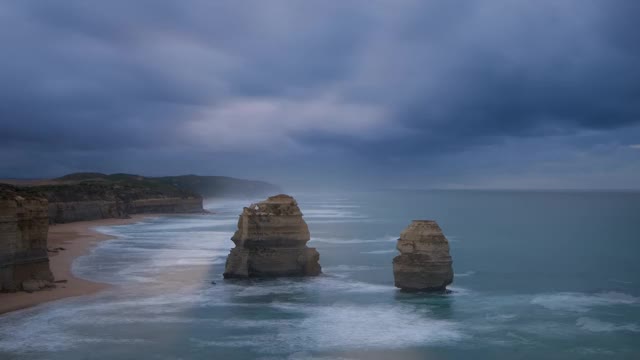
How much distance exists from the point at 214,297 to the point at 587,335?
16868 mm

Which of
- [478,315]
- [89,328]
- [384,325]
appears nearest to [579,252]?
[478,315]

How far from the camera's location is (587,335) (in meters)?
24.8

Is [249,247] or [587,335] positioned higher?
[249,247]

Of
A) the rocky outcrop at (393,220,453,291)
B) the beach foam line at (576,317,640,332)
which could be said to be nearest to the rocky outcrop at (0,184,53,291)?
the rocky outcrop at (393,220,453,291)

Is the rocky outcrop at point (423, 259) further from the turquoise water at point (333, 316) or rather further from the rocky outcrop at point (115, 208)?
the rocky outcrop at point (115, 208)

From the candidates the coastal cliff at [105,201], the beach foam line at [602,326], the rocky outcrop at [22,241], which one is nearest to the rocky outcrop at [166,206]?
the coastal cliff at [105,201]

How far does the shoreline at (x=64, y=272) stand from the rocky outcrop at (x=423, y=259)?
616 inches

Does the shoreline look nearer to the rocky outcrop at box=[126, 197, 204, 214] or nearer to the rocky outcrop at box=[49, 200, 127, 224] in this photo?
the rocky outcrop at box=[49, 200, 127, 224]

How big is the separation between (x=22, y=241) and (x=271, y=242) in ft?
40.0

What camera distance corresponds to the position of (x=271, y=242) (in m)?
33.7

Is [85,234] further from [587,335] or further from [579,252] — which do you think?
[587,335]

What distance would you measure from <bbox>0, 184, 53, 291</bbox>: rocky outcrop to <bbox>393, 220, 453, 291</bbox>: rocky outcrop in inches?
686

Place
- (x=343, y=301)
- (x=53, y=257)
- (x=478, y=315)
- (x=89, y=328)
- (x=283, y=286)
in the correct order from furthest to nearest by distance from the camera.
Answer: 1. (x=53, y=257)
2. (x=283, y=286)
3. (x=343, y=301)
4. (x=478, y=315)
5. (x=89, y=328)

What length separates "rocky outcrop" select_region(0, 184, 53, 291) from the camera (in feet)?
91.8
